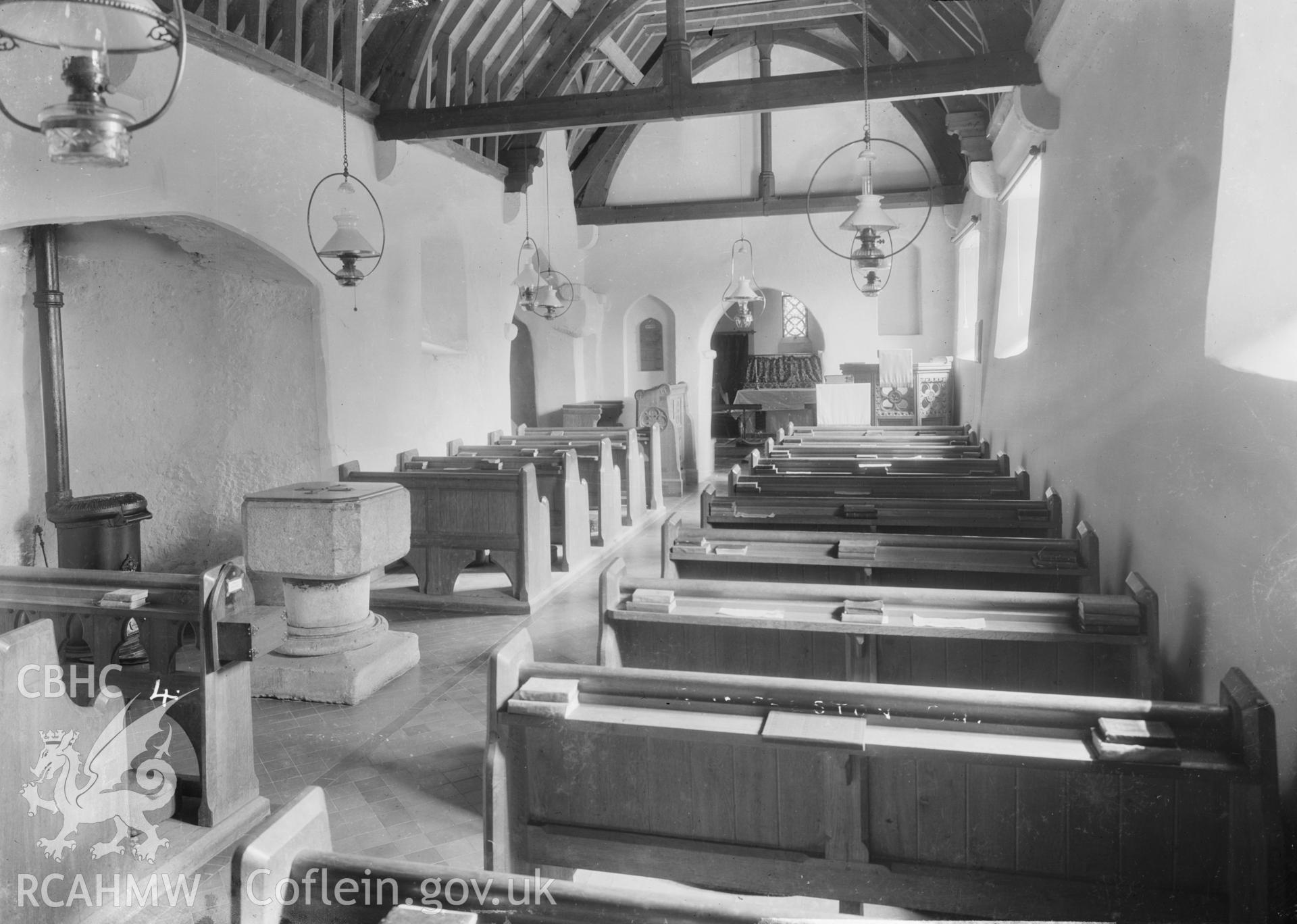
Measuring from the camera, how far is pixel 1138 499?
11.5 ft

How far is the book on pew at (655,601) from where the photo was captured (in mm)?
3178

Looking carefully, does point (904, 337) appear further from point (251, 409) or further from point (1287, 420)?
point (1287, 420)

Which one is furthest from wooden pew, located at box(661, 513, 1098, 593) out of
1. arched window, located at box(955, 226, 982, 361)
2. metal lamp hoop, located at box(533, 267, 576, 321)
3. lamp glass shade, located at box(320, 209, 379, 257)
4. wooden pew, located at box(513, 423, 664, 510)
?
arched window, located at box(955, 226, 982, 361)

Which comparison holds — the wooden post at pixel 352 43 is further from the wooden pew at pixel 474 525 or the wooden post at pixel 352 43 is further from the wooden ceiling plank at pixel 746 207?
the wooden ceiling plank at pixel 746 207

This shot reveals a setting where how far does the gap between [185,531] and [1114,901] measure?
616cm

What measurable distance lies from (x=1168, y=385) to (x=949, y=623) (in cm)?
110

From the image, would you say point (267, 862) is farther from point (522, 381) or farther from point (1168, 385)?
point (522, 381)

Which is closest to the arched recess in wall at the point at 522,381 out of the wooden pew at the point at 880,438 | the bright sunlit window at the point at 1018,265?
the wooden pew at the point at 880,438

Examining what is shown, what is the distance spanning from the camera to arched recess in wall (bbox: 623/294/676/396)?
12.9 metres

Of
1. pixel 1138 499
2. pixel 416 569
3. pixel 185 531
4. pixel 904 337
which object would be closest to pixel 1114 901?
pixel 1138 499

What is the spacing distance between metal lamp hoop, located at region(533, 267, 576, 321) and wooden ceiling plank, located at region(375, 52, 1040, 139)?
88.0 inches

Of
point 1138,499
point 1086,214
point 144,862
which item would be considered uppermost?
point 1086,214

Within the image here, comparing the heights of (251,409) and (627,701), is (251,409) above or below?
above

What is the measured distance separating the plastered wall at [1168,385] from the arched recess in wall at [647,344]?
794cm
